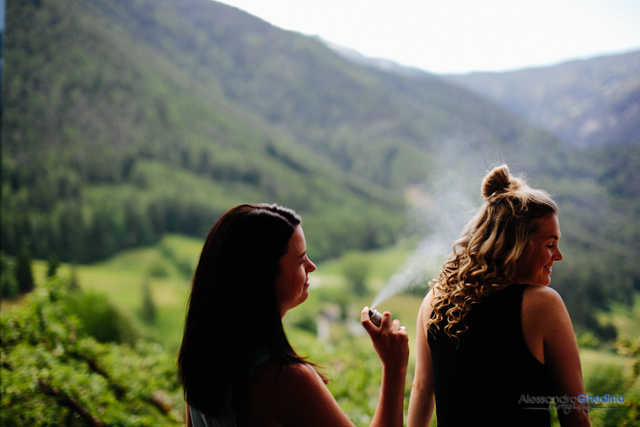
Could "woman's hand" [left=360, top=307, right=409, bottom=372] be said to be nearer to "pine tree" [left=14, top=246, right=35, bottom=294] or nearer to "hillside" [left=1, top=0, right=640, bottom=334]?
"hillside" [left=1, top=0, right=640, bottom=334]

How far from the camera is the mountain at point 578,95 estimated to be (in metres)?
5.10

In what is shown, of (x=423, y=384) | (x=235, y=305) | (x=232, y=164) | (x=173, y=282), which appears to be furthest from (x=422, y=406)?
(x=232, y=164)

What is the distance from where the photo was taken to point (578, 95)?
6031 millimetres

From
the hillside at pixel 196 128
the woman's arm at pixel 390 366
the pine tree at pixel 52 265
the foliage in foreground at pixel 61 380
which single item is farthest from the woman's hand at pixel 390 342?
the pine tree at pixel 52 265

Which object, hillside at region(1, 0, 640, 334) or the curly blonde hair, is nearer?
the curly blonde hair

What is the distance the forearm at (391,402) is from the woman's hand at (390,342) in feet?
0.07

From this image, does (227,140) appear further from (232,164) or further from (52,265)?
(52,265)

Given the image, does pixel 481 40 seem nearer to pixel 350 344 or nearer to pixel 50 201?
pixel 350 344

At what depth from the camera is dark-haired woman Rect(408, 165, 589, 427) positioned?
3.93 feet

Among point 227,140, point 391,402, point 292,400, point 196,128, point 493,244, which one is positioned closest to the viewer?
point 292,400

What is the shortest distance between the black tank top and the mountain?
193 inches

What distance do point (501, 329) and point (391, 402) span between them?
0.37 m

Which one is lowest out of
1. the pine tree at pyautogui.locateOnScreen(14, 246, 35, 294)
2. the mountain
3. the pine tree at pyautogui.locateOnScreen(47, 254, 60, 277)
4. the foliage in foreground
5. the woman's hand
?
the pine tree at pyautogui.locateOnScreen(14, 246, 35, 294)

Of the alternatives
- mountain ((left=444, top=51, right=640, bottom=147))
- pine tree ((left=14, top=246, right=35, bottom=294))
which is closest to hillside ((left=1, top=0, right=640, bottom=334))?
mountain ((left=444, top=51, right=640, bottom=147))
